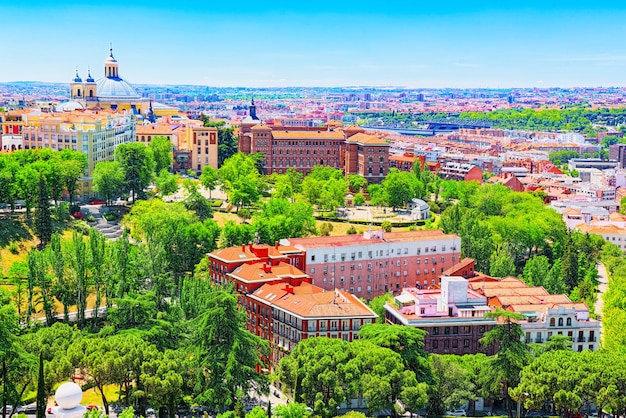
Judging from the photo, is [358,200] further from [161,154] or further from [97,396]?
[97,396]

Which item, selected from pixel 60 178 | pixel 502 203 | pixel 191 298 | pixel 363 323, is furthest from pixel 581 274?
pixel 60 178

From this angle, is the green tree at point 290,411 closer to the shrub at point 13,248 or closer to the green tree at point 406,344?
the green tree at point 406,344

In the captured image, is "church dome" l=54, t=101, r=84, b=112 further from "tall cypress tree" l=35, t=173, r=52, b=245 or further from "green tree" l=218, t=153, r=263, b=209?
"tall cypress tree" l=35, t=173, r=52, b=245

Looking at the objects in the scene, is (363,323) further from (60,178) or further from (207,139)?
(207,139)

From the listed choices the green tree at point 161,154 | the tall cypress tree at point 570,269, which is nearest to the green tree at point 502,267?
the tall cypress tree at point 570,269

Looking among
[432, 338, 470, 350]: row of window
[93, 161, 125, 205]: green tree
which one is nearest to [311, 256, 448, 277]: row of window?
[432, 338, 470, 350]: row of window
